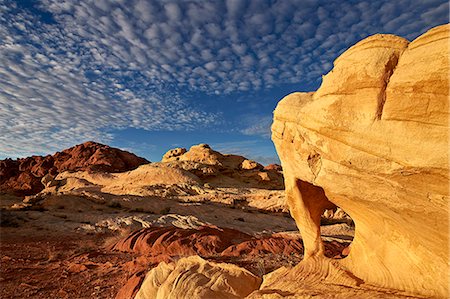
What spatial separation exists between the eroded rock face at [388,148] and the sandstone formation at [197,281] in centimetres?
231

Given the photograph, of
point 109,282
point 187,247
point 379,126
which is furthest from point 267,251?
point 379,126

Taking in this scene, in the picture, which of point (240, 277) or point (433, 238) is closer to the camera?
point (433, 238)

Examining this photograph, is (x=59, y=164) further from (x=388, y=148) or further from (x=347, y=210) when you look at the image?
(x=388, y=148)

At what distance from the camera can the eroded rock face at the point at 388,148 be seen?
10.3ft

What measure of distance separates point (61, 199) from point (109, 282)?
15.5 meters

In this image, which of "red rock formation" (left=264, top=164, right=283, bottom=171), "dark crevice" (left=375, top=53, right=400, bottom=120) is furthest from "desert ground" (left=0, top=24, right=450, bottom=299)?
"red rock formation" (left=264, top=164, right=283, bottom=171)

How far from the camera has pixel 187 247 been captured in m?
12.0

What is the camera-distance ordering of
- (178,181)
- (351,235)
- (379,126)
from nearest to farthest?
1. (379,126)
2. (351,235)
3. (178,181)

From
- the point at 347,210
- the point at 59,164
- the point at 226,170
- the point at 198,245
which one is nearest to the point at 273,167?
the point at 226,170

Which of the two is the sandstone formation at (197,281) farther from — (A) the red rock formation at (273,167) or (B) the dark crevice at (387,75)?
(A) the red rock formation at (273,167)

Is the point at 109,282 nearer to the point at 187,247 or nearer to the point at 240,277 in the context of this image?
the point at 187,247

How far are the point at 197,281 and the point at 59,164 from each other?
66917 mm

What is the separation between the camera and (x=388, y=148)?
345 cm

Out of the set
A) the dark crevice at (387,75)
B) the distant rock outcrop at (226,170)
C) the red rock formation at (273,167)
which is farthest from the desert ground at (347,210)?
the red rock formation at (273,167)
